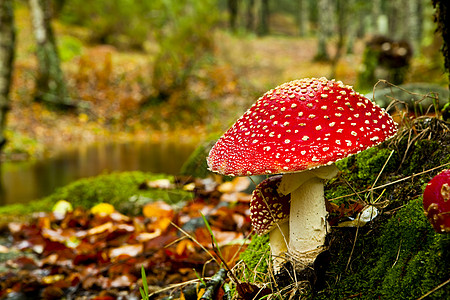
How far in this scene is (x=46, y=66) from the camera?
1227 centimetres

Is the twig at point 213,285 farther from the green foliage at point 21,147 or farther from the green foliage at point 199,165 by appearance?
the green foliage at point 21,147

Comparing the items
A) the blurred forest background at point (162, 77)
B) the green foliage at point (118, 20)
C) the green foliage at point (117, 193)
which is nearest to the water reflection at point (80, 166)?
the green foliage at point (117, 193)

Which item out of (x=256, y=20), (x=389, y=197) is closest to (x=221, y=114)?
(x=389, y=197)

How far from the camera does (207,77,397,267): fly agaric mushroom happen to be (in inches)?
50.9

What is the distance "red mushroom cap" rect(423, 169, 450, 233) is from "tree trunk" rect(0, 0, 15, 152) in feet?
23.3

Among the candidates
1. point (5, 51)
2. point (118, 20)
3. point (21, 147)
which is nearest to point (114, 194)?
point (5, 51)

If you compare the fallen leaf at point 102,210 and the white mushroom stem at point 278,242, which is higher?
the white mushroom stem at point 278,242

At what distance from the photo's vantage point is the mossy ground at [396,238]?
4.20ft

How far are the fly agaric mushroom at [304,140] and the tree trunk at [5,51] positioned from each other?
6468 millimetres

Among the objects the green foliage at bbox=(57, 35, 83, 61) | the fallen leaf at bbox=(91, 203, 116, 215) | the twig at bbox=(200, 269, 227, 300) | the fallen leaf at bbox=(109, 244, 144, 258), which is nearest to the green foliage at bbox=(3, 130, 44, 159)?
the fallen leaf at bbox=(91, 203, 116, 215)

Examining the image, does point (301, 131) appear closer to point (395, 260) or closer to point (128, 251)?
point (395, 260)

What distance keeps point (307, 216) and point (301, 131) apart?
0.40m

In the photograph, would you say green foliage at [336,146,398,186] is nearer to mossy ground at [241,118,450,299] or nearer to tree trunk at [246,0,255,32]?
mossy ground at [241,118,450,299]

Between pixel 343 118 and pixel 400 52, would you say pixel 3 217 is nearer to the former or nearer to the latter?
pixel 343 118
